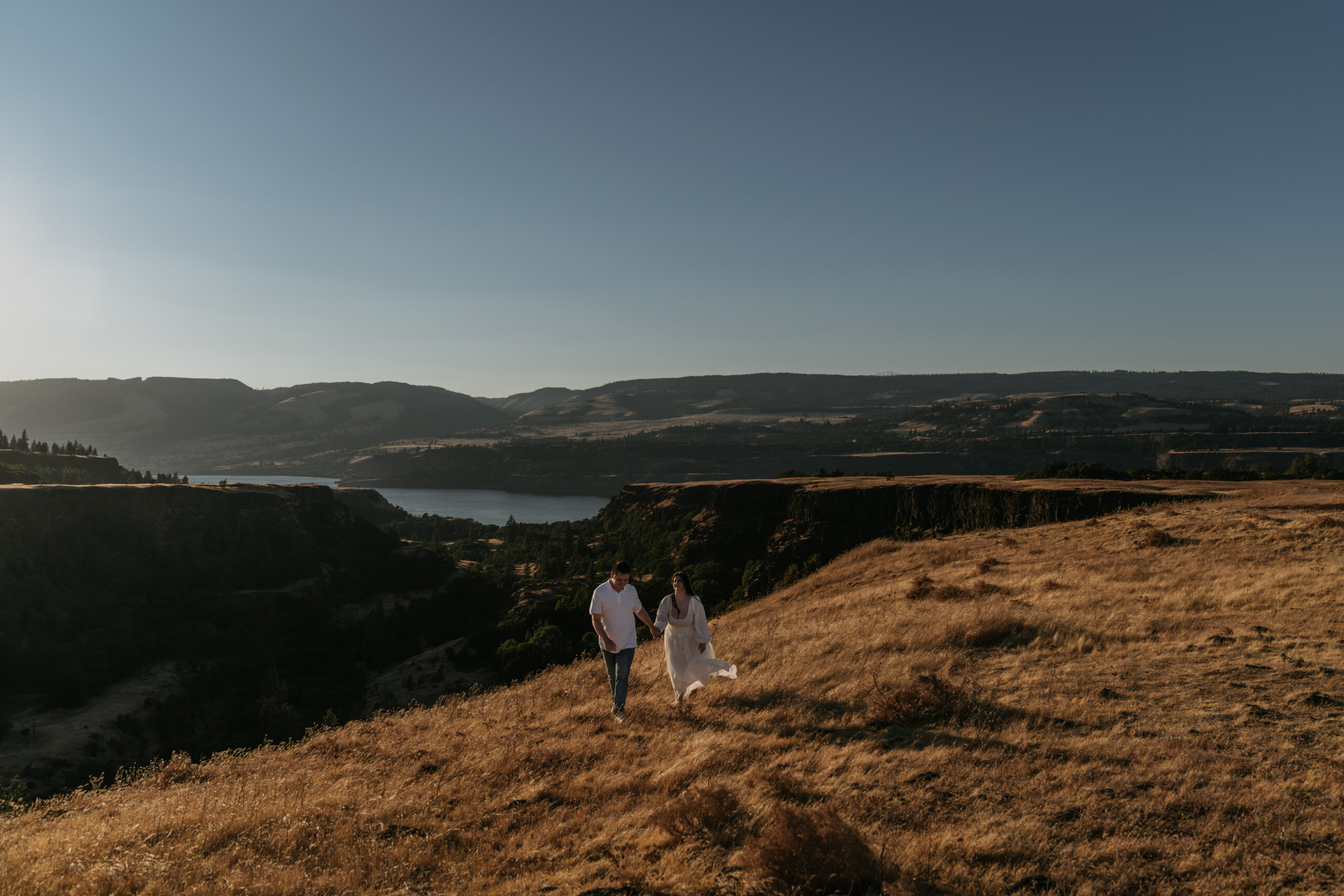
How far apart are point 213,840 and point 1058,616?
1473 cm

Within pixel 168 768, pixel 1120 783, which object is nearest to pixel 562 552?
pixel 168 768

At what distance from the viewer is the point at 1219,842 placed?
547 centimetres

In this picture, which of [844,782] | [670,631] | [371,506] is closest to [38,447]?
[371,506]

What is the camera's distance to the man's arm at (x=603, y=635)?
1050 centimetres

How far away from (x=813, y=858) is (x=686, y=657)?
200 inches

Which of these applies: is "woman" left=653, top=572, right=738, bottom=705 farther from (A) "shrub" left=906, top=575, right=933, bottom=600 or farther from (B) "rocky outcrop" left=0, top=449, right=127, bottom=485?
(B) "rocky outcrop" left=0, top=449, right=127, bottom=485

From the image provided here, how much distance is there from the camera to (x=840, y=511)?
48844 mm

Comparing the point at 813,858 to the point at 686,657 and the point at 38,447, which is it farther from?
the point at 38,447

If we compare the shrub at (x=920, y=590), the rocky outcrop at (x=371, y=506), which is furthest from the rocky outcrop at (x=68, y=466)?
the shrub at (x=920, y=590)

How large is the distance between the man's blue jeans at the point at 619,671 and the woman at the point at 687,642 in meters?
0.74

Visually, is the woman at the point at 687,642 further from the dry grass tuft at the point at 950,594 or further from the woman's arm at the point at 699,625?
the dry grass tuft at the point at 950,594

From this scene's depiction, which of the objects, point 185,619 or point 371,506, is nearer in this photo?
point 185,619

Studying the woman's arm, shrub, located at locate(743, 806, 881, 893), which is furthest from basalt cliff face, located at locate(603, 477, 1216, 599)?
shrub, located at locate(743, 806, 881, 893)

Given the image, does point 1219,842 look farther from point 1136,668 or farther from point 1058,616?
point 1058,616
